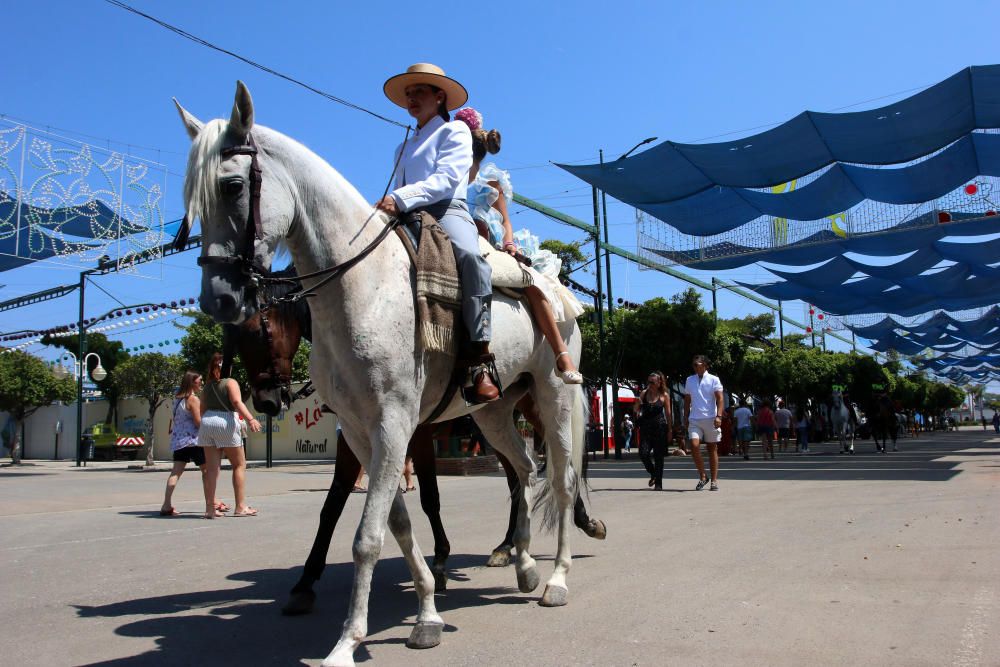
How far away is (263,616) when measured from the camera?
13.9ft

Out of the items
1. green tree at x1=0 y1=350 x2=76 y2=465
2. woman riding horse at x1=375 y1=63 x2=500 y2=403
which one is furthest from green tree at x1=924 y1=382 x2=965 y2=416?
woman riding horse at x1=375 y1=63 x2=500 y2=403

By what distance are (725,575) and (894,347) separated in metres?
49.2

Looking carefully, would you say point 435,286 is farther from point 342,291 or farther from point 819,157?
point 819,157

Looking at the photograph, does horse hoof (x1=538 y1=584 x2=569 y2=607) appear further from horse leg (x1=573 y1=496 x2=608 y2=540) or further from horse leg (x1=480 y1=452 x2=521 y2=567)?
horse leg (x1=573 y1=496 x2=608 y2=540)

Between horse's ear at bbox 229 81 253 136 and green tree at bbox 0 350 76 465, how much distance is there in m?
33.4

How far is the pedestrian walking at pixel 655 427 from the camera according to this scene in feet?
39.6

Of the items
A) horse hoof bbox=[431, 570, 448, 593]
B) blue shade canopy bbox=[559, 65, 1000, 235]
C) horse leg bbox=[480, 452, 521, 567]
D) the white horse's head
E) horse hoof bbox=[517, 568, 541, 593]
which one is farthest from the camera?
blue shade canopy bbox=[559, 65, 1000, 235]

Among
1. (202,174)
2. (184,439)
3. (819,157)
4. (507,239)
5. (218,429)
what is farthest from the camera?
(819,157)

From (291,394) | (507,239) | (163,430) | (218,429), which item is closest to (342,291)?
(291,394)

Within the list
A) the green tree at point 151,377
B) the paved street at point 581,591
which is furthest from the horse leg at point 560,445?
the green tree at point 151,377

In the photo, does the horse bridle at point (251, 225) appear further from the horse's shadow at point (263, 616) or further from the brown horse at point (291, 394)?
the horse's shadow at point (263, 616)

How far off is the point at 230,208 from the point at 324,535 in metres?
2.45

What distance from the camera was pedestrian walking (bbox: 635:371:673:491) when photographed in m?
12.1

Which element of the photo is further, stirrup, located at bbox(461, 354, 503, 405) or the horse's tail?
the horse's tail
